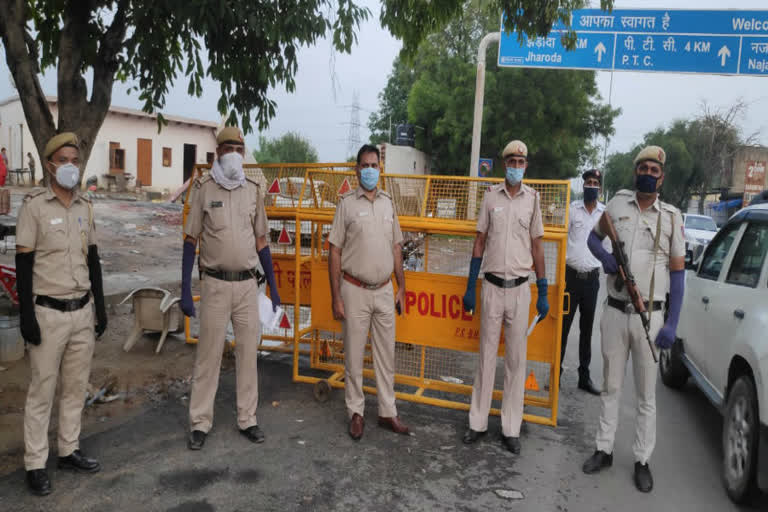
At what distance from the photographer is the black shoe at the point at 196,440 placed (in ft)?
13.6

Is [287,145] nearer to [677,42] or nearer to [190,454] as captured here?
[677,42]

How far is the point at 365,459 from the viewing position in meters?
4.10

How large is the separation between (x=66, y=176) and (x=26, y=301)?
76cm

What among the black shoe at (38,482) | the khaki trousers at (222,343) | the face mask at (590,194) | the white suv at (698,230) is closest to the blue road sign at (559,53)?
the face mask at (590,194)

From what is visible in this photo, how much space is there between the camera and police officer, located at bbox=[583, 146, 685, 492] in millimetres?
3826

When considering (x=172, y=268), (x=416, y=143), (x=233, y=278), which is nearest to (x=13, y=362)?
(x=233, y=278)

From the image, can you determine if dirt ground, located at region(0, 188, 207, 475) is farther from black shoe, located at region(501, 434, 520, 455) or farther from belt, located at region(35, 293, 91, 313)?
black shoe, located at region(501, 434, 520, 455)

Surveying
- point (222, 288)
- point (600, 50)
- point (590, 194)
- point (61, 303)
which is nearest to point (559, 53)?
point (600, 50)

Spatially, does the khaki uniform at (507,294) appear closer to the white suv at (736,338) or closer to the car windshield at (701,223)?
the white suv at (736,338)

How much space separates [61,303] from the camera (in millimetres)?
3553

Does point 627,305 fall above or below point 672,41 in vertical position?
below

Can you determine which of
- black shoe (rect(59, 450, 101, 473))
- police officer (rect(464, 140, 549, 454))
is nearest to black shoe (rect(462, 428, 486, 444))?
police officer (rect(464, 140, 549, 454))

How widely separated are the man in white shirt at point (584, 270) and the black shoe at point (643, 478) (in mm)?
1823

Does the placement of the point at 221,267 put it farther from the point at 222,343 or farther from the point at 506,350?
the point at 506,350
